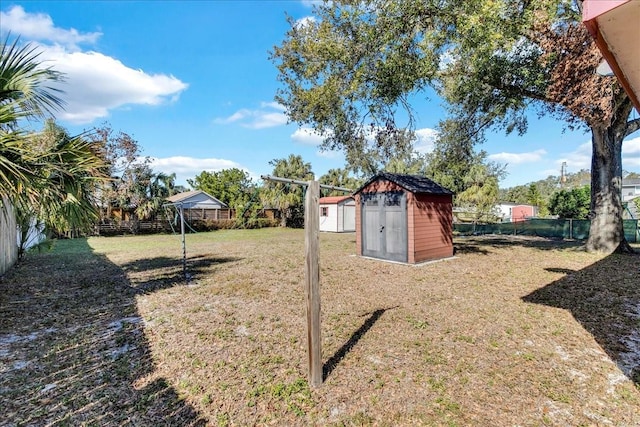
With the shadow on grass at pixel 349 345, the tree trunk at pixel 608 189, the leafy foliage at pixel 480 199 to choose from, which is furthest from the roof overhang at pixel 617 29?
the leafy foliage at pixel 480 199

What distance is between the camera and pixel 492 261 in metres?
8.45

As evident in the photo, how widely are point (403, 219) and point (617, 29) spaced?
7.05 metres

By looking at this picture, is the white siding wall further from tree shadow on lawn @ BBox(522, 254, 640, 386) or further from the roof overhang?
the roof overhang

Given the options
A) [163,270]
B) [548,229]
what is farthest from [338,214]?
[163,270]

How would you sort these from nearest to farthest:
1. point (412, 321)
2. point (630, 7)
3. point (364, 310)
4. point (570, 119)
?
1. point (630, 7)
2. point (412, 321)
3. point (364, 310)
4. point (570, 119)

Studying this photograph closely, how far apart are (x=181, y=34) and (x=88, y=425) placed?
29.5ft

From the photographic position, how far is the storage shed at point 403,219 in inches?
322

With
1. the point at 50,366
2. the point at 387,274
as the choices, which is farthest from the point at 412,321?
the point at 50,366

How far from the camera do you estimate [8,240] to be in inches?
289

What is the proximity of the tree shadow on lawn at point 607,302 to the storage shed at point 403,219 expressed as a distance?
274cm

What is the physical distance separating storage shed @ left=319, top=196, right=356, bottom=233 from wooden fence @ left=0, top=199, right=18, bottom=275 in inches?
589

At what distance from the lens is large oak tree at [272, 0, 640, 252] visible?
644 centimetres

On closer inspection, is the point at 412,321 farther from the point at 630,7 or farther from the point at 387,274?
the point at 630,7

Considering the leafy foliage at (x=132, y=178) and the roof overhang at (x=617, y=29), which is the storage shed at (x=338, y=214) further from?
the roof overhang at (x=617, y=29)
